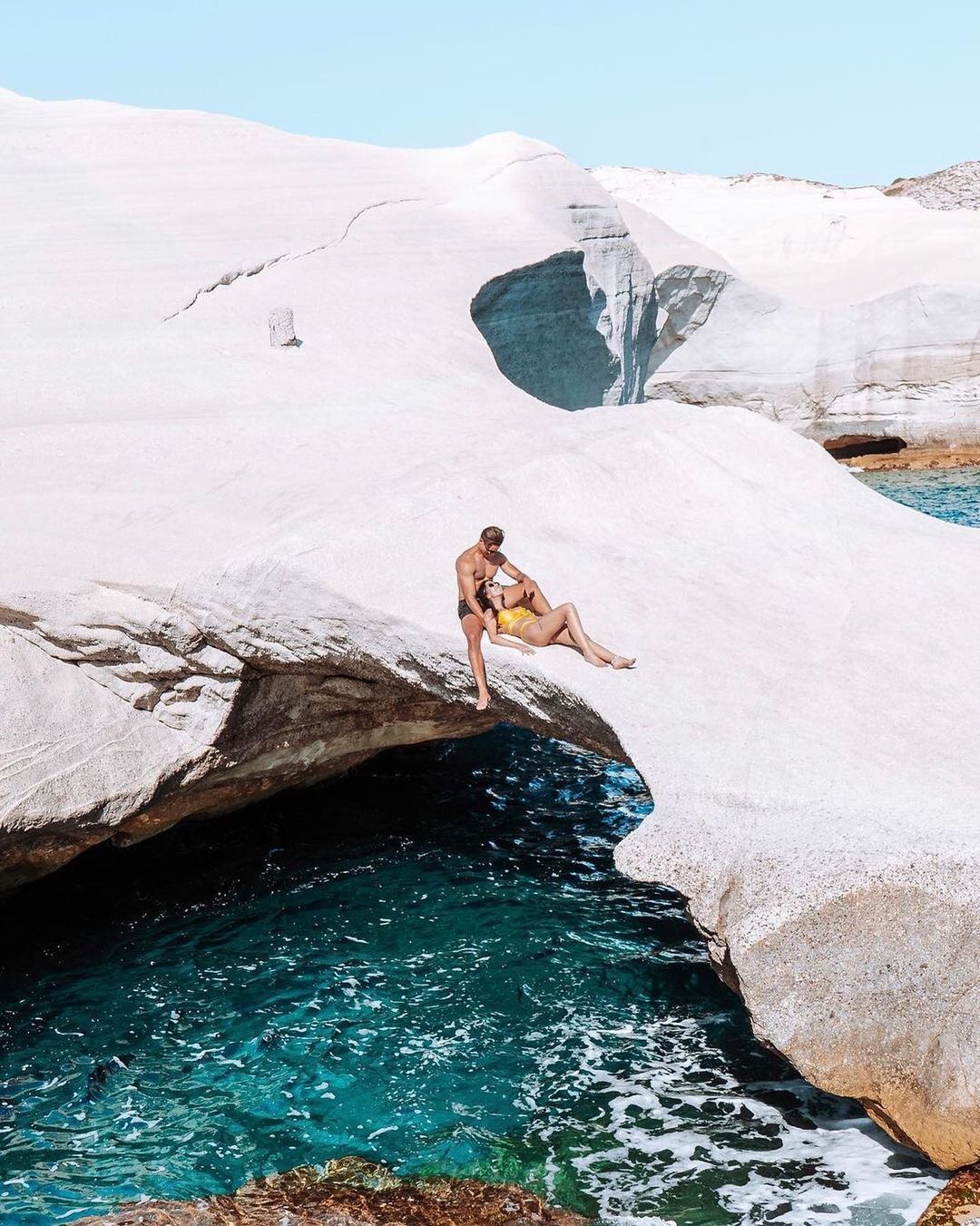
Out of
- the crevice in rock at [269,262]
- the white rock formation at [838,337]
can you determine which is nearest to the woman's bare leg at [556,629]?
the crevice in rock at [269,262]

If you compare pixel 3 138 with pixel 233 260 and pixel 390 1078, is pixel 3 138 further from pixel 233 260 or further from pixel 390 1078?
pixel 390 1078

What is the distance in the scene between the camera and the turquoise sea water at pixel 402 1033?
8312mm

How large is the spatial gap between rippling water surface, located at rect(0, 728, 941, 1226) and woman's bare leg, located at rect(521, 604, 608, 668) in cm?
290

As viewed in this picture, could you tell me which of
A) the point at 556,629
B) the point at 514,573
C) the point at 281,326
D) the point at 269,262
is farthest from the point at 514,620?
the point at 269,262

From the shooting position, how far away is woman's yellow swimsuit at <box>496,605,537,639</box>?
977 cm

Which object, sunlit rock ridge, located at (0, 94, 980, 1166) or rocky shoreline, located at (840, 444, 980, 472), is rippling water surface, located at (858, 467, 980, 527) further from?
sunlit rock ridge, located at (0, 94, 980, 1166)

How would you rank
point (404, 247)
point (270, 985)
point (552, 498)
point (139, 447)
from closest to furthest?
point (270, 985), point (552, 498), point (139, 447), point (404, 247)

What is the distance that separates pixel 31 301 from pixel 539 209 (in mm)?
10841

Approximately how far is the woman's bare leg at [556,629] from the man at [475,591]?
0.26 m

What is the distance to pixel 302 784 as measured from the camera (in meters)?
14.4

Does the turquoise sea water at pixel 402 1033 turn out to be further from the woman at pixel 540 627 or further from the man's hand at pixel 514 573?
the man's hand at pixel 514 573

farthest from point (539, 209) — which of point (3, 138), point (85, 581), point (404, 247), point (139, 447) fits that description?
point (85, 581)

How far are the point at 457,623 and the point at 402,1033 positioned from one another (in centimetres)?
317

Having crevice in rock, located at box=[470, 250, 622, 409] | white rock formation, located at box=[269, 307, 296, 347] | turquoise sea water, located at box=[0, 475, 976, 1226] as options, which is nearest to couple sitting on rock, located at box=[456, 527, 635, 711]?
turquoise sea water, located at box=[0, 475, 976, 1226]
